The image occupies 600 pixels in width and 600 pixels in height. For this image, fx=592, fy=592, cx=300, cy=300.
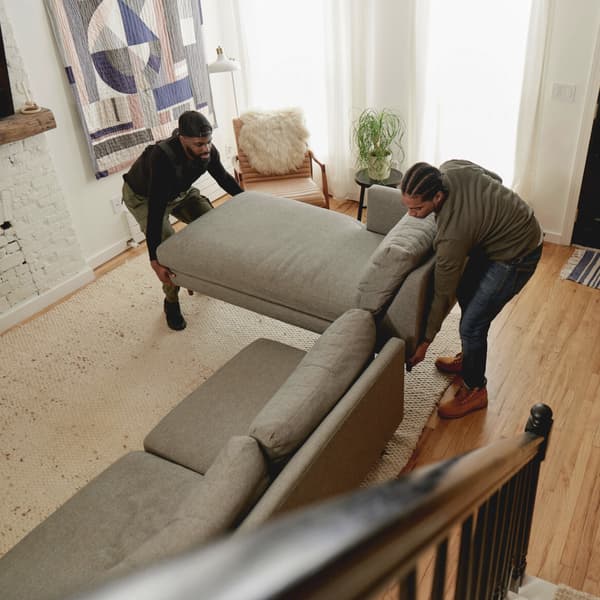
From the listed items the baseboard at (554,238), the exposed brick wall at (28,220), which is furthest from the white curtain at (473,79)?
the exposed brick wall at (28,220)

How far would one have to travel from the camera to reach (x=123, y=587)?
32cm

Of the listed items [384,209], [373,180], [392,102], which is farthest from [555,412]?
[392,102]

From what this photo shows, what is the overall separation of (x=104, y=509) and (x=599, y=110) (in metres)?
3.64

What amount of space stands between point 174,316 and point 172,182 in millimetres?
874

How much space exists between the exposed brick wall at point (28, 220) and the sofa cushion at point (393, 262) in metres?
2.31

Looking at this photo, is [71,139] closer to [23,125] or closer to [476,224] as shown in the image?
[23,125]

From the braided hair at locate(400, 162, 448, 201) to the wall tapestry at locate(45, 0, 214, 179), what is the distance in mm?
2628

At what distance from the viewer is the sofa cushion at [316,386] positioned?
1857 mm

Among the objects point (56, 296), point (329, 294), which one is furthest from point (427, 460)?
point (56, 296)

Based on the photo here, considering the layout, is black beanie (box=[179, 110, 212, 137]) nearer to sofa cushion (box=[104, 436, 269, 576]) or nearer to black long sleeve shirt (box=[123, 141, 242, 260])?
black long sleeve shirt (box=[123, 141, 242, 260])

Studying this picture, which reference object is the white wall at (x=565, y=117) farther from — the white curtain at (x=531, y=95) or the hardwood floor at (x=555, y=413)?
the hardwood floor at (x=555, y=413)

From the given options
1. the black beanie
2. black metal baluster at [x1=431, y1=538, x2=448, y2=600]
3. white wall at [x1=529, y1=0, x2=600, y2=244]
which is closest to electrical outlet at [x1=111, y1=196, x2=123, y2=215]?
the black beanie

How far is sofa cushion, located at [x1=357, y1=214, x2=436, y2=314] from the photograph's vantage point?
2605 millimetres

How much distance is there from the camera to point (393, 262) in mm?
2609
